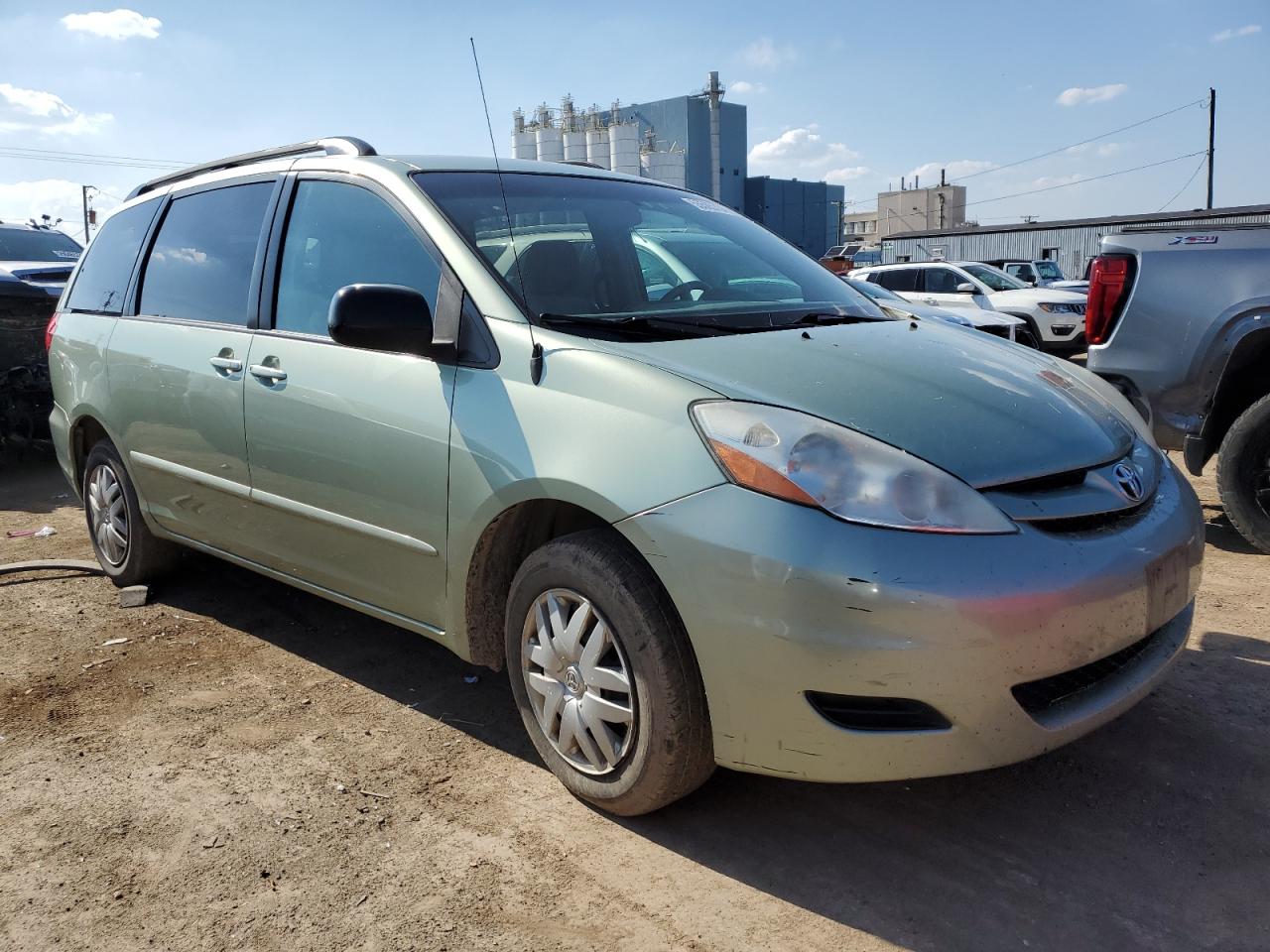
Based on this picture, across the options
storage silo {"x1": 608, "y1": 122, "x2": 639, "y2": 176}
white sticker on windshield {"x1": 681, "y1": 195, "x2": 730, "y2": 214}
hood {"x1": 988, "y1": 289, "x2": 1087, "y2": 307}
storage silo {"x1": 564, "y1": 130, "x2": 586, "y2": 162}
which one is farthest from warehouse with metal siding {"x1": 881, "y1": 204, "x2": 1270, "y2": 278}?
white sticker on windshield {"x1": 681, "y1": 195, "x2": 730, "y2": 214}

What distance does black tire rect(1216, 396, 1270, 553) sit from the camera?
4.77m

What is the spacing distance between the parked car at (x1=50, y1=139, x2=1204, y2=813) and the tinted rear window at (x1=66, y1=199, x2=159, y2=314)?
0.66 meters

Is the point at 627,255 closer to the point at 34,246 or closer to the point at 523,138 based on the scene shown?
the point at 34,246

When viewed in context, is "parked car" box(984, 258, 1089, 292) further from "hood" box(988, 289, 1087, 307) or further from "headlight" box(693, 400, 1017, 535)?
"headlight" box(693, 400, 1017, 535)

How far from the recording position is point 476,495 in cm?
276

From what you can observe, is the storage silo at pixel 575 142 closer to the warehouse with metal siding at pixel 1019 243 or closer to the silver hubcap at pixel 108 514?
the warehouse with metal siding at pixel 1019 243

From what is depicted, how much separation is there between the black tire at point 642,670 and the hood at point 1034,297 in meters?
14.6

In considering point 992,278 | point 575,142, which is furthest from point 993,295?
point 575,142

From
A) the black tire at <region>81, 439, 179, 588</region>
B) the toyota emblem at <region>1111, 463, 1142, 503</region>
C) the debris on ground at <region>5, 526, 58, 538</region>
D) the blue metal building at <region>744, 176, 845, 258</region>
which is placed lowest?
the debris on ground at <region>5, 526, 58, 538</region>

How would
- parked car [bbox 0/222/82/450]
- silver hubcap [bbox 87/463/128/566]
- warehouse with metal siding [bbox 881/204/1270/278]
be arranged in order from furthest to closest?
warehouse with metal siding [bbox 881/204/1270/278] < parked car [bbox 0/222/82/450] < silver hubcap [bbox 87/463/128/566]

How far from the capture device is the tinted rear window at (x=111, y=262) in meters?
4.49

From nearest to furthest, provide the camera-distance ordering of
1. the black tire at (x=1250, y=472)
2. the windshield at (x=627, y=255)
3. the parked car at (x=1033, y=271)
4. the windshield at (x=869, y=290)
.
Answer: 1. the windshield at (x=627, y=255)
2. the windshield at (x=869, y=290)
3. the black tire at (x=1250, y=472)
4. the parked car at (x=1033, y=271)

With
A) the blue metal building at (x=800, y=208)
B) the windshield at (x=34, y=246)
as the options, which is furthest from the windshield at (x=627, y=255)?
the blue metal building at (x=800, y=208)

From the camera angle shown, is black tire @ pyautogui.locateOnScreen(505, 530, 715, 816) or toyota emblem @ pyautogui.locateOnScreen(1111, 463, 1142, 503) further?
toyota emblem @ pyautogui.locateOnScreen(1111, 463, 1142, 503)
